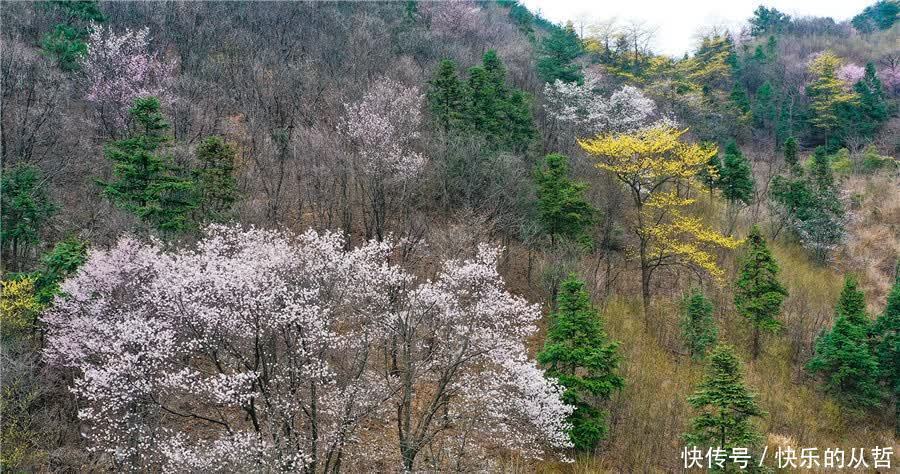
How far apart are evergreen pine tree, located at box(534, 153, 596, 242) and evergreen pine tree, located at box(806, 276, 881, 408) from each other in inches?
424

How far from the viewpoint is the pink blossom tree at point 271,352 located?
13.9 meters

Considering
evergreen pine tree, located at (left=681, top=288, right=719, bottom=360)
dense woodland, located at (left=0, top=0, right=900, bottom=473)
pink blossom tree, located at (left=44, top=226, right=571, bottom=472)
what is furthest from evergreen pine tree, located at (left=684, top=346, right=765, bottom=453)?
evergreen pine tree, located at (left=681, top=288, right=719, bottom=360)

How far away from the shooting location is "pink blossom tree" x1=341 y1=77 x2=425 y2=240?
24172 millimetres

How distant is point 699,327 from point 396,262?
13.6 metres

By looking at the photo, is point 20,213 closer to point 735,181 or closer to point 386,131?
point 386,131

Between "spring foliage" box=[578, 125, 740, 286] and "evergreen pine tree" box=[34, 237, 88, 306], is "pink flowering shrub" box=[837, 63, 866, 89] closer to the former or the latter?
"spring foliage" box=[578, 125, 740, 286]

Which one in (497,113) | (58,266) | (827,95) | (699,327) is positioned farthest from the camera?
(827,95)

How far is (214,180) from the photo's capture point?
838 inches

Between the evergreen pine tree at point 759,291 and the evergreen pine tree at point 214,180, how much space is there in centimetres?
2241

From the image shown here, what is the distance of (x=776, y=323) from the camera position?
917 inches

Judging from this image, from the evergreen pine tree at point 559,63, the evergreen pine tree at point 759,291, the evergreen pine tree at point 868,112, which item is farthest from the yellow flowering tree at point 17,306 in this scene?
the evergreen pine tree at point 868,112

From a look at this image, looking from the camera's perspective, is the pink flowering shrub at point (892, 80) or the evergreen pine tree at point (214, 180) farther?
the pink flowering shrub at point (892, 80)

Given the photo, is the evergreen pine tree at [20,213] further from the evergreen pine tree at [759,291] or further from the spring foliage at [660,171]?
the evergreen pine tree at [759,291]

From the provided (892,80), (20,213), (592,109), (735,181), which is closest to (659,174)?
(735,181)
